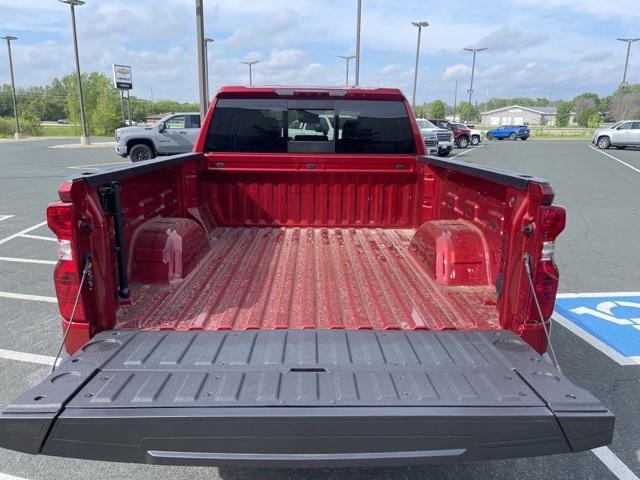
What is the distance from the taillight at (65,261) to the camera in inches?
92.8

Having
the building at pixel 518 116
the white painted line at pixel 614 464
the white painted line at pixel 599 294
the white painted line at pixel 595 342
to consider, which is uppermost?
the building at pixel 518 116

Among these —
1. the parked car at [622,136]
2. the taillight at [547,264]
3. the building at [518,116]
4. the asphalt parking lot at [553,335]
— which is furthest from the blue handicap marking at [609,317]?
the building at [518,116]

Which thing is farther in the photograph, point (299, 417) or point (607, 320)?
point (607, 320)

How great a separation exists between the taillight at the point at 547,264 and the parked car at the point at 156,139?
18.0 metres

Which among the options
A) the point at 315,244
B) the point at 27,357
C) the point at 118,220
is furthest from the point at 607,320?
the point at 27,357

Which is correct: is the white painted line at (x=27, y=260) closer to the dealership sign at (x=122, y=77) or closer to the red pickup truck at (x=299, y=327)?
the red pickup truck at (x=299, y=327)

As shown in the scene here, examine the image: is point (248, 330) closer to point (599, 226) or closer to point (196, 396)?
point (196, 396)

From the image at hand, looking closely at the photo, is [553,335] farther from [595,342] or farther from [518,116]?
[518,116]

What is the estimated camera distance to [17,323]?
4805 mm

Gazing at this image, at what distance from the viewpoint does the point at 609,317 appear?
5.18 meters

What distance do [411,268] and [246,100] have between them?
238 centimetres

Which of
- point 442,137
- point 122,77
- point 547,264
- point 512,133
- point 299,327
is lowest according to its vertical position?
point 299,327

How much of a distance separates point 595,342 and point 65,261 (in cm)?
449

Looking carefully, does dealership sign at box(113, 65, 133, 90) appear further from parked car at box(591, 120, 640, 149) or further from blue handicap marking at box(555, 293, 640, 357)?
blue handicap marking at box(555, 293, 640, 357)
